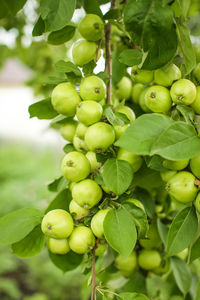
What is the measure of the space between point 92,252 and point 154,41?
0.41m

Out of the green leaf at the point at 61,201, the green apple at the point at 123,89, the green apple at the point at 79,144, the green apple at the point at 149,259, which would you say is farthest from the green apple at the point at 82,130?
the green apple at the point at 149,259

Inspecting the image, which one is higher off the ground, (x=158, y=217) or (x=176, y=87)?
(x=176, y=87)

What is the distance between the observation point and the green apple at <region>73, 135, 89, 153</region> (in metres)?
0.68

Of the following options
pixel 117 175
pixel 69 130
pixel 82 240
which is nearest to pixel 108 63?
pixel 69 130

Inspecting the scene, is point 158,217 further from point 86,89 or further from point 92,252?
point 86,89

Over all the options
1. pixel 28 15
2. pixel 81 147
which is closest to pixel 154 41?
pixel 81 147

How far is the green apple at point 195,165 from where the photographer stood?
53cm

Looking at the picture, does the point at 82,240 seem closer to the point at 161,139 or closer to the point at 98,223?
the point at 98,223

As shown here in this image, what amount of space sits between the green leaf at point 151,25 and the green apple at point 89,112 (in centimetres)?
14

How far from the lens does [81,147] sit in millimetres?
684

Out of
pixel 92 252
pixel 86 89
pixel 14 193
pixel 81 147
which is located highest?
pixel 86 89

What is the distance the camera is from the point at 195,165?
540mm

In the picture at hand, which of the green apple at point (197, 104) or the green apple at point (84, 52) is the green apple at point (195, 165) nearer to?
the green apple at point (197, 104)

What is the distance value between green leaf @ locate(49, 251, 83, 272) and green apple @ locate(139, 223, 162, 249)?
0.17 m
